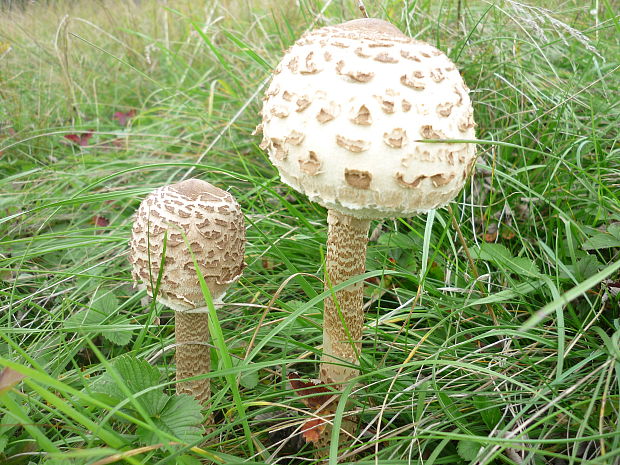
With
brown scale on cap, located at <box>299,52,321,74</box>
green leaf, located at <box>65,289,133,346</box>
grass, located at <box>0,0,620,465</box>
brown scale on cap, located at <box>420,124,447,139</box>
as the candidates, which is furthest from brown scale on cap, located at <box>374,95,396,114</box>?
green leaf, located at <box>65,289,133,346</box>

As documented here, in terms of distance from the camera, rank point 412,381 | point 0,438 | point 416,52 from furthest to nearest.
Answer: point 412,381
point 0,438
point 416,52

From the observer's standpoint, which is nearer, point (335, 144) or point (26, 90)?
point (335, 144)

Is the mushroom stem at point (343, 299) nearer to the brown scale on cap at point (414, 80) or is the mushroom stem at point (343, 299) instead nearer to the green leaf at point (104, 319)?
the brown scale on cap at point (414, 80)

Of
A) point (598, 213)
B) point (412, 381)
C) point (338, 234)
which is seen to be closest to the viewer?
point (338, 234)

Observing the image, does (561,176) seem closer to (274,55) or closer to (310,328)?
(310,328)

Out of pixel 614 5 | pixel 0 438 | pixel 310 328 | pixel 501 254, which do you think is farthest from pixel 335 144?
pixel 614 5

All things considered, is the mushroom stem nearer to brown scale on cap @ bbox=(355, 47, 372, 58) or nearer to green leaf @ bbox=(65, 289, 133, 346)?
brown scale on cap @ bbox=(355, 47, 372, 58)

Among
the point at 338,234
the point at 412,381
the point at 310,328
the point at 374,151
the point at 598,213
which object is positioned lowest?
the point at 412,381

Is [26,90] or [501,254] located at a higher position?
[26,90]

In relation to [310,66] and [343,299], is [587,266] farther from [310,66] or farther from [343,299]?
[310,66]
